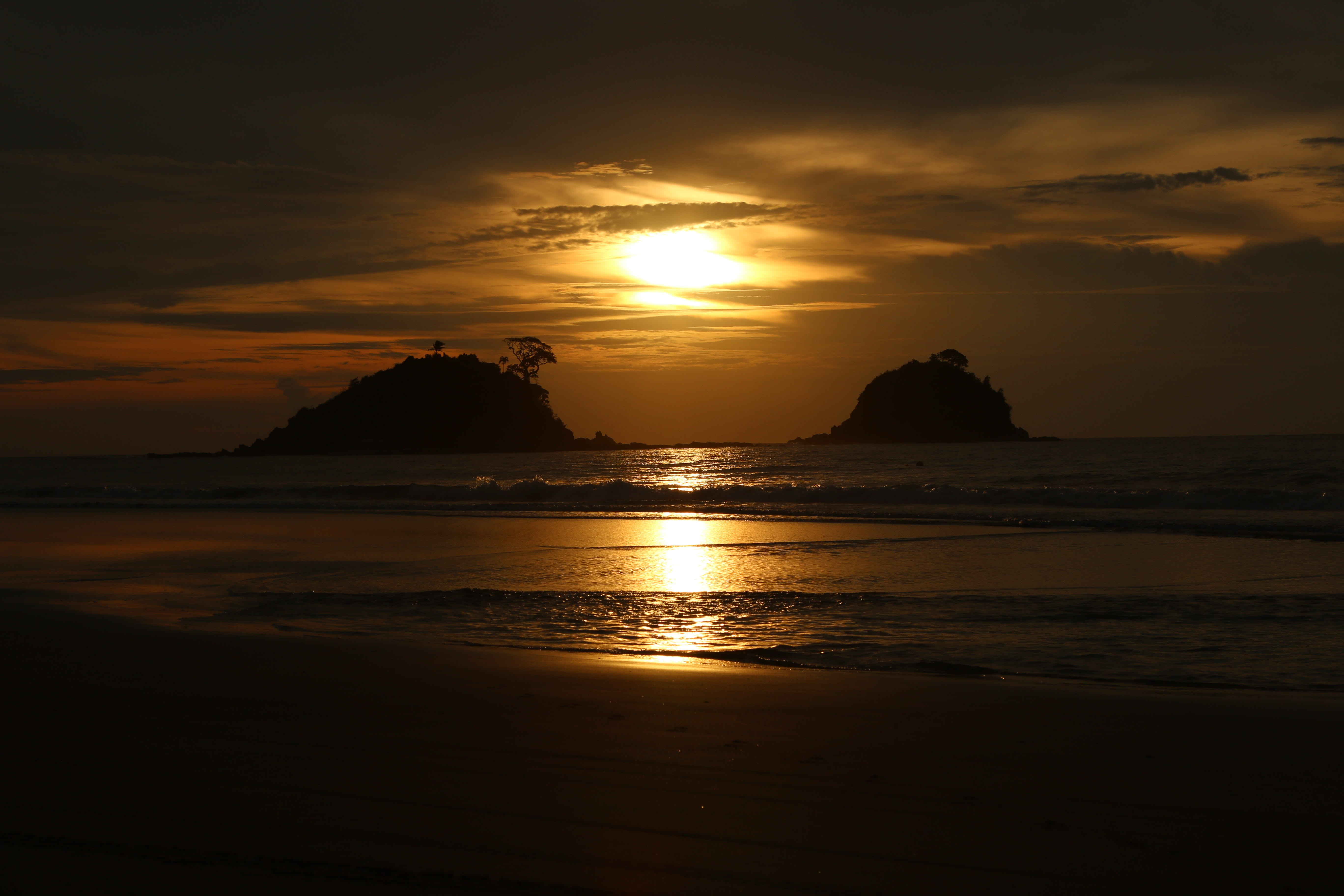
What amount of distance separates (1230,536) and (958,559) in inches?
281

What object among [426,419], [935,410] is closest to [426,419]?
[426,419]

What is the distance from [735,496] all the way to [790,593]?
21064 mm

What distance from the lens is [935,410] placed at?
13750cm

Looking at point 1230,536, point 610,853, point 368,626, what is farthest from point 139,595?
point 1230,536

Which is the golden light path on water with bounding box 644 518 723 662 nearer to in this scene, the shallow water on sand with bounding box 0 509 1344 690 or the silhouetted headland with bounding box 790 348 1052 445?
the shallow water on sand with bounding box 0 509 1344 690

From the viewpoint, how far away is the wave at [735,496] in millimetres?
25453

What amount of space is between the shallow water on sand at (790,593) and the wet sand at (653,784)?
1.15 metres

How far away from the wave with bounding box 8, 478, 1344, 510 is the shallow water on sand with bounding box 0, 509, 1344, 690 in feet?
28.5

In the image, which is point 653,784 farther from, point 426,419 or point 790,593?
point 426,419

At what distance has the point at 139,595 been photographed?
426 inches

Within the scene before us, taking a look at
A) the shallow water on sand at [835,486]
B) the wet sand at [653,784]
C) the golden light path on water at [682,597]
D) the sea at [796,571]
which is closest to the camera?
the wet sand at [653,784]

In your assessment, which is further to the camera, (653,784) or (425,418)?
(425,418)

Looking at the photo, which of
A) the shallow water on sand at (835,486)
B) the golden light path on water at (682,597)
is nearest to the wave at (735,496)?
the shallow water on sand at (835,486)

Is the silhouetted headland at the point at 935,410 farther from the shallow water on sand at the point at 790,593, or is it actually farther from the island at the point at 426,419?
A: the shallow water on sand at the point at 790,593
